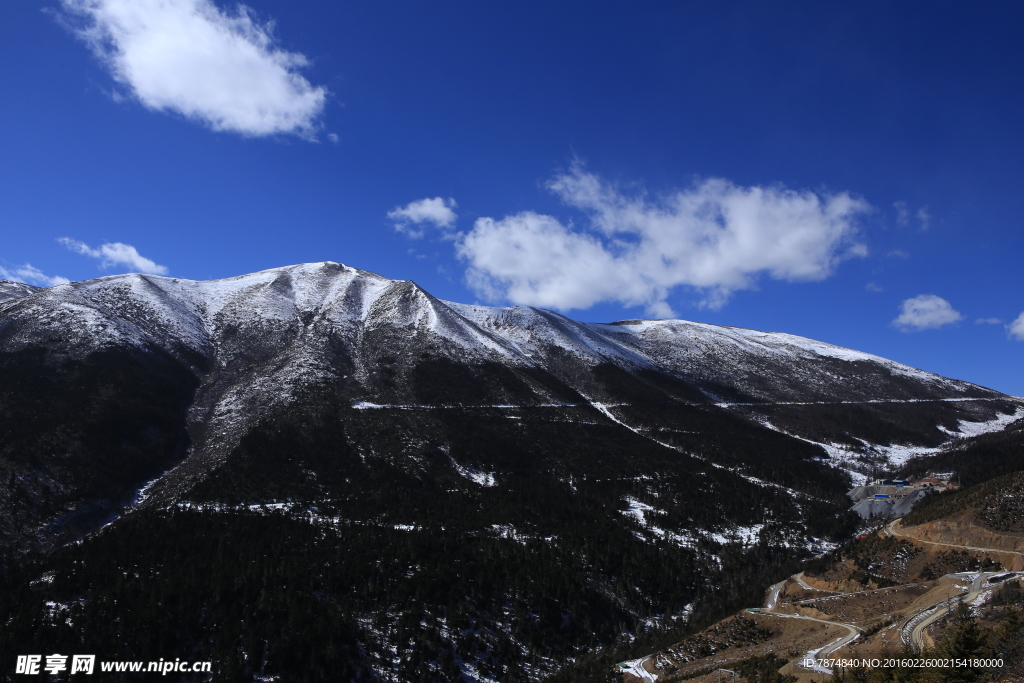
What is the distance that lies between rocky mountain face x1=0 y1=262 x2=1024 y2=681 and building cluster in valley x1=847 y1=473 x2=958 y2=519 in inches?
156

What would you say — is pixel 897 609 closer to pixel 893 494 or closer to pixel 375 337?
pixel 893 494

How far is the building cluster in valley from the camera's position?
63.6 metres

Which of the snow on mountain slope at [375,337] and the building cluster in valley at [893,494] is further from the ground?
the snow on mountain slope at [375,337]

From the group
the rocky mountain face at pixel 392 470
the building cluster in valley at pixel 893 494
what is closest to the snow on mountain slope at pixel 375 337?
the rocky mountain face at pixel 392 470

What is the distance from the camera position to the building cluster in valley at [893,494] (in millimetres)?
63562

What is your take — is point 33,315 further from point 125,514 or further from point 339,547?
point 339,547

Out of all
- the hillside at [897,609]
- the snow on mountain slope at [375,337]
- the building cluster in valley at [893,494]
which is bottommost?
the hillside at [897,609]

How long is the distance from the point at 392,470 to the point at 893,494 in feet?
203

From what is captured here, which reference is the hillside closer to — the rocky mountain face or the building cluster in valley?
the rocky mountain face

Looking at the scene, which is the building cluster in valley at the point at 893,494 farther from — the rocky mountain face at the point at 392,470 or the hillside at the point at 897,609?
the hillside at the point at 897,609

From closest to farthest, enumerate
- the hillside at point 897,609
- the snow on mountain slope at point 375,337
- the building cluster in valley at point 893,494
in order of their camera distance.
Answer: the hillside at point 897,609 < the building cluster in valley at point 893,494 < the snow on mountain slope at point 375,337

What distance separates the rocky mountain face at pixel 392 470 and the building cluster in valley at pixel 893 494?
3953 mm

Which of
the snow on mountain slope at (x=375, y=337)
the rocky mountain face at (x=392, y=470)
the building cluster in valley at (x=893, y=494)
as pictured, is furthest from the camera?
the snow on mountain slope at (x=375, y=337)

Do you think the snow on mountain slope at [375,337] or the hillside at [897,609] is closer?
the hillside at [897,609]
